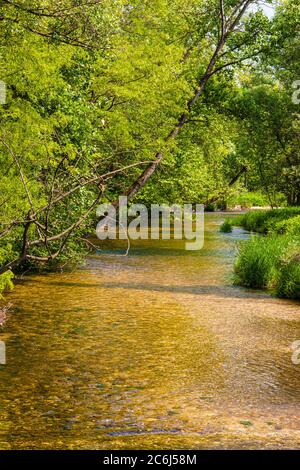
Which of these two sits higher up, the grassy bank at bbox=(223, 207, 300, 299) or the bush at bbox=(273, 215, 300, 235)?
the bush at bbox=(273, 215, 300, 235)

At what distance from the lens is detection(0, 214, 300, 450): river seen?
750cm

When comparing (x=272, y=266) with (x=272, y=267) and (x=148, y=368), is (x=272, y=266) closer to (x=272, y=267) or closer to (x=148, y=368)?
(x=272, y=267)

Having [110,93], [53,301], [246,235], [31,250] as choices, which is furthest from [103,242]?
[53,301]

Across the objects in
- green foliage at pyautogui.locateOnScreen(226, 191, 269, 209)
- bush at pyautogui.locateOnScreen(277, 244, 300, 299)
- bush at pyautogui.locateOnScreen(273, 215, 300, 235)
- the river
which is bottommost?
the river

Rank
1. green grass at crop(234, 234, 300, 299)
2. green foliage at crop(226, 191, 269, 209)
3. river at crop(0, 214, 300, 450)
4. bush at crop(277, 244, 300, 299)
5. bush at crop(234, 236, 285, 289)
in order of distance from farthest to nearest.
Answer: green foliage at crop(226, 191, 269, 209)
bush at crop(234, 236, 285, 289)
green grass at crop(234, 234, 300, 299)
bush at crop(277, 244, 300, 299)
river at crop(0, 214, 300, 450)

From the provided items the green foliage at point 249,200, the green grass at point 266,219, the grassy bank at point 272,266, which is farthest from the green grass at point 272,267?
the green foliage at point 249,200

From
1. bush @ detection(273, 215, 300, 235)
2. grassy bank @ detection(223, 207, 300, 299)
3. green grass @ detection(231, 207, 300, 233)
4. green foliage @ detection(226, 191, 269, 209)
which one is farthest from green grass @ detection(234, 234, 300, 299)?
green foliage @ detection(226, 191, 269, 209)

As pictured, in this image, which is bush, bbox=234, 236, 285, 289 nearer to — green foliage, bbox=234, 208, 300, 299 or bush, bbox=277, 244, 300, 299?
green foliage, bbox=234, 208, 300, 299

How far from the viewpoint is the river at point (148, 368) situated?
7.50m

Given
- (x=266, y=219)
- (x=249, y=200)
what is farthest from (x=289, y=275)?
(x=249, y=200)
